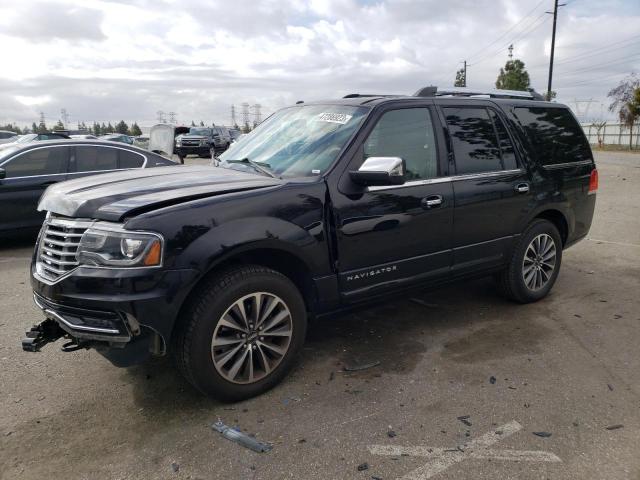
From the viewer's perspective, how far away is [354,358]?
391 centimetres

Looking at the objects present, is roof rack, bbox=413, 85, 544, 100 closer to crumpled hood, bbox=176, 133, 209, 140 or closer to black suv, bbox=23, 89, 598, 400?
black suv, bbox=23, 89, 598, 400

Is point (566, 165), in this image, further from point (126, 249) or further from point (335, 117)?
point (126, 249)

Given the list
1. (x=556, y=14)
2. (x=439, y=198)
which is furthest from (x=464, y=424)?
(x=556, y=14)

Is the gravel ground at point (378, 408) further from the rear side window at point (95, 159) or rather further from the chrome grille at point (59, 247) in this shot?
the rear side window at point (95, 159)

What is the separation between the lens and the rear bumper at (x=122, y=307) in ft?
9.12

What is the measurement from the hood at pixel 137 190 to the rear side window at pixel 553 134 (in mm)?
2757

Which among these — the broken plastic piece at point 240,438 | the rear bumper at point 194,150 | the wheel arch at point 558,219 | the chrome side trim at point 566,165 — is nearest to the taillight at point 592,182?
the chrome side trim at point 566,165

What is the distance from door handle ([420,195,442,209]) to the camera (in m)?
3.94

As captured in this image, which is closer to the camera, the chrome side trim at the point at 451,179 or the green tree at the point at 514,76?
the chrome side trim at the point at 451,179

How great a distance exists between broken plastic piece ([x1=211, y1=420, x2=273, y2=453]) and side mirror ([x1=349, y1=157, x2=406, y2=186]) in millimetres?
1753

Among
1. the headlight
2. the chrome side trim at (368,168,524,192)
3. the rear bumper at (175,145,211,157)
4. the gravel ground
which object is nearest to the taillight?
the chrome side trim at (368,168,524,192)

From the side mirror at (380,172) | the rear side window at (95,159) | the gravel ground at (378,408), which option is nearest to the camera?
the gravel ground at (378,408)

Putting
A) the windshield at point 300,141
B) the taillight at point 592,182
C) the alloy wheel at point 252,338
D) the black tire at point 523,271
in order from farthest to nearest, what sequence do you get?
the taillight at point 592,182
the black tire at point 523,271
the windshield at point 300,141
the alloy wheel at point 252,338

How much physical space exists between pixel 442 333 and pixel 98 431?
2712 mm
